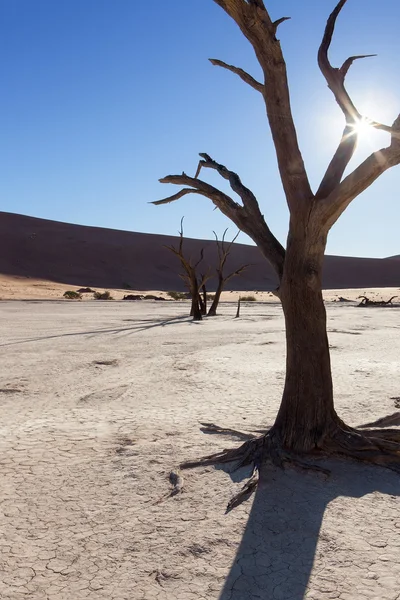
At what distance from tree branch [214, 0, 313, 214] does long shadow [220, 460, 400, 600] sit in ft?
6.04

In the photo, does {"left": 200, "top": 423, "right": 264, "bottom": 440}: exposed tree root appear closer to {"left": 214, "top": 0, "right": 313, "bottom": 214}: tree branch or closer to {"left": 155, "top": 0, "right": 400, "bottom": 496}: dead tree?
{"left": 155, "top": 0, "right": 400, "bottom": 496}: dead tree

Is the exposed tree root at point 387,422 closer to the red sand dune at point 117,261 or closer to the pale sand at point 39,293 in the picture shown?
the pale sand at point 39,293

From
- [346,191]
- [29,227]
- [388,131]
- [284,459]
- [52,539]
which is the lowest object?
[52,539]

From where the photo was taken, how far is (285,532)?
10.5 feet

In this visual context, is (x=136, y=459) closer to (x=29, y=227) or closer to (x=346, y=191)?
(x=346, y=191)

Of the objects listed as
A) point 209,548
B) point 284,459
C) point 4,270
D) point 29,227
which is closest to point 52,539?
point 209,548

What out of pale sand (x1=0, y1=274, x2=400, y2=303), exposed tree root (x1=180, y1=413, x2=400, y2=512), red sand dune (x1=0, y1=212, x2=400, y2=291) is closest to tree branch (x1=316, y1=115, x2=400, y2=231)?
→ exposed tree root (x1=180, y1=413, x2=400, y2=512)

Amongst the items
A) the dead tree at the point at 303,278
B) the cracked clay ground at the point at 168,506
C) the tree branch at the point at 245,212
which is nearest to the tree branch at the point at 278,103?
the dead tree at the point at 303,278

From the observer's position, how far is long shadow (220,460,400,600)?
2.68 m

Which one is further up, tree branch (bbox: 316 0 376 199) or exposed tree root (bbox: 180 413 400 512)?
tree branch (bbox: 316 0 376 199)

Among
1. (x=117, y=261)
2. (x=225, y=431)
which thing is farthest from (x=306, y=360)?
(x=117, y=261)

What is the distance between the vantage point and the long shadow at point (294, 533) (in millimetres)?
2680

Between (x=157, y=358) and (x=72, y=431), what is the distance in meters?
4.10

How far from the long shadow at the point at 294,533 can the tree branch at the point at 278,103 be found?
1.84 metres
